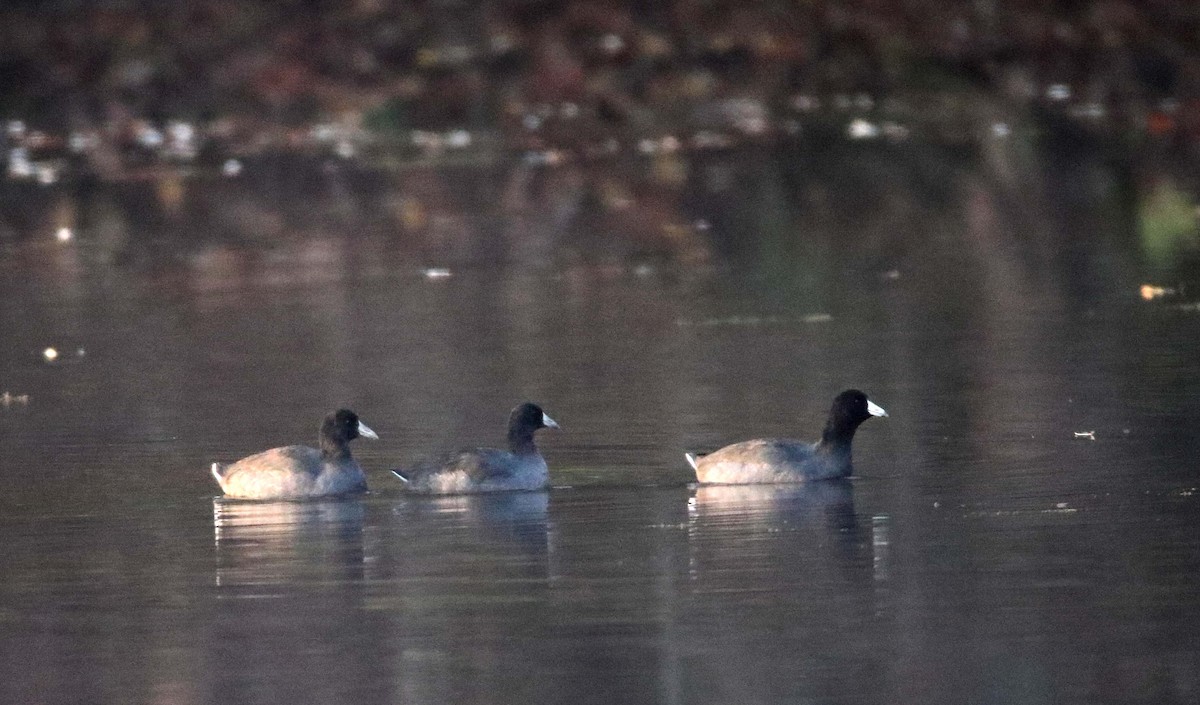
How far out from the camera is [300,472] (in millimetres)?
13719

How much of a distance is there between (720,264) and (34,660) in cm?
1583

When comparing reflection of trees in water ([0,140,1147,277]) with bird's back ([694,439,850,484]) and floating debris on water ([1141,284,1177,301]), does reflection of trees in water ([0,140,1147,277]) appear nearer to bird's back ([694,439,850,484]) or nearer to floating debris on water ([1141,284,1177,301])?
floating debris on water ([1141,284,1177,301])

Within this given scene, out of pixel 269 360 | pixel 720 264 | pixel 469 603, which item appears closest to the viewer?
pixel 469 603

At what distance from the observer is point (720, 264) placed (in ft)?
83.9

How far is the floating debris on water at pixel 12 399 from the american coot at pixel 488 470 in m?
4.63

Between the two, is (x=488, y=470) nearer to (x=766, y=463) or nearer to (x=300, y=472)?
(x=300, y=472)

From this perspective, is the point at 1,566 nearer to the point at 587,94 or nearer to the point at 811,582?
the point at 811,582

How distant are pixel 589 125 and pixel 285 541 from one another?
32538 mm

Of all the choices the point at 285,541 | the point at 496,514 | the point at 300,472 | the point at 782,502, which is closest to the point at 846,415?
the point at 782,502

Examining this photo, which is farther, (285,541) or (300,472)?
(300,472)

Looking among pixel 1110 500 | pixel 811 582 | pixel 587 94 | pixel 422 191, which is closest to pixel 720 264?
pixel 422 191

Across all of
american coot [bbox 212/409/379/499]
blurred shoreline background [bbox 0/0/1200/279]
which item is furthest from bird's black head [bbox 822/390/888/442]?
blurred shoreline background [bbox 0/0/1200/279]

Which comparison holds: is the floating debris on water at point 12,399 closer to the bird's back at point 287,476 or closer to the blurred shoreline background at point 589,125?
the bird's back at point 287,476

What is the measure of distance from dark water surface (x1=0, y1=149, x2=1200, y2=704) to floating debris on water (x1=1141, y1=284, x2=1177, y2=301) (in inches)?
11.4
